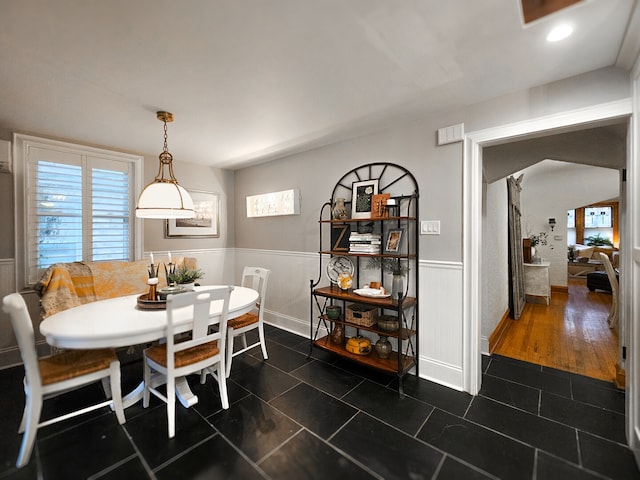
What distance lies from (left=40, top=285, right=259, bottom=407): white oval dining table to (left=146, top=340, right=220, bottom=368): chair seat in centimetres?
20

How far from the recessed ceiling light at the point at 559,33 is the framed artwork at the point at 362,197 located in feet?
5.10

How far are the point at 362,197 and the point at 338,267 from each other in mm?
785

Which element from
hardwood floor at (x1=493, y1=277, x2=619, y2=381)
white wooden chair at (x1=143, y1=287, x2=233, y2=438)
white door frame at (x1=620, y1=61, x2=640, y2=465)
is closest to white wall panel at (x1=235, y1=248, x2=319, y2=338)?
white wooden chair at (x1=143, y1=287, x2=233, y2=438)

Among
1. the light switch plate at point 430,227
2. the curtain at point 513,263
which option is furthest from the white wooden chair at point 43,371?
the curtain at point 513,263

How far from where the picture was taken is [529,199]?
687cm

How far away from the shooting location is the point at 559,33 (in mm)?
1507

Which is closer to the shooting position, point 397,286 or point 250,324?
point 397,286

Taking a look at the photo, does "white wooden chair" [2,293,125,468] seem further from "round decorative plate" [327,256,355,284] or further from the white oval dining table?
"round decorative plate" [327,256,355,284]

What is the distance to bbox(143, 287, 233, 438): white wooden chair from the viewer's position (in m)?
1.82

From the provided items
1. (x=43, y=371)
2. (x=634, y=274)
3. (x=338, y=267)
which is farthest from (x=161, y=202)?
(x=634, y=274)

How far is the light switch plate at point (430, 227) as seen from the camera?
2514 mm

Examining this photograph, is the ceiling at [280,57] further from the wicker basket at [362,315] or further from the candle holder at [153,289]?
the wicker basket at [362,315]

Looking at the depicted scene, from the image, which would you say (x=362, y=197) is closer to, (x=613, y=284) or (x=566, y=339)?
(x=566, y=339)

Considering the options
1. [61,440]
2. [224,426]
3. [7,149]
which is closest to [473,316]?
[224,426]
